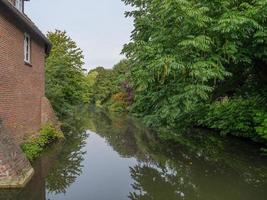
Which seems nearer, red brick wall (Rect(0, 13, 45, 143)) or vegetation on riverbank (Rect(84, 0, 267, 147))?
vegetation on riverbank (Rect(84, 0, 267, 147))

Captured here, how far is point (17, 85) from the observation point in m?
13.7

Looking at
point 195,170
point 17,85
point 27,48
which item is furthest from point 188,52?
point 27,48

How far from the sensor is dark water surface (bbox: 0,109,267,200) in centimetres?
902

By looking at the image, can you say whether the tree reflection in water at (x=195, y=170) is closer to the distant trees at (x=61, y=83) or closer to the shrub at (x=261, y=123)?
the shrub at (x=261, y=123)

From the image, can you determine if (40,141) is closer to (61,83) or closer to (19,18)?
(19,18)

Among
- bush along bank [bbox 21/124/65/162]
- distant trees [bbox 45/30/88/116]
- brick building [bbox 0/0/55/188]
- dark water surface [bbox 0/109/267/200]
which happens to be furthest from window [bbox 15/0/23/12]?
distant trees [bbox 45/30/88/116]

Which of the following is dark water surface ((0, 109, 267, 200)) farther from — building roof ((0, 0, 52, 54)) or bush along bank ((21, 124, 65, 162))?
building roof ((0, 0, 52, 54))

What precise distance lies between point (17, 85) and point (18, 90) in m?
0.23

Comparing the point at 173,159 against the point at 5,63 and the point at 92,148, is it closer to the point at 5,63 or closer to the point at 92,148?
the point at 92,148

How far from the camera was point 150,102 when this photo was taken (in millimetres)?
10539

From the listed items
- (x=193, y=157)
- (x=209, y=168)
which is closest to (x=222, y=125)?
(x=193, y=157)

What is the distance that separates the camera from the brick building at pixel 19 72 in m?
12.1

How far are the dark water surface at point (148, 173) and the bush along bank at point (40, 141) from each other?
40 cm

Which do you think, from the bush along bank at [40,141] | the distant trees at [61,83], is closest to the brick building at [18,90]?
the bush along bank at [40,141]
